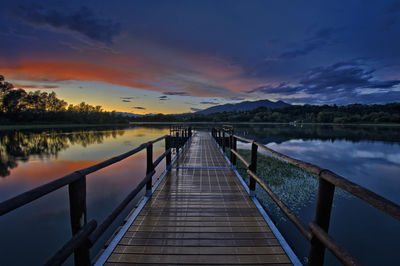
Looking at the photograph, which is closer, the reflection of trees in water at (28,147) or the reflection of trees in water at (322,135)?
the reflection of trees in water at (28,147)

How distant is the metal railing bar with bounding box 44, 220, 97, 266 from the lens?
1.28m

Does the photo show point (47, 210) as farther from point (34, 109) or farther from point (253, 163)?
point (34, 109)

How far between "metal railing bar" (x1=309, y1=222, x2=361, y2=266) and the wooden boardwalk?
3.19 feet

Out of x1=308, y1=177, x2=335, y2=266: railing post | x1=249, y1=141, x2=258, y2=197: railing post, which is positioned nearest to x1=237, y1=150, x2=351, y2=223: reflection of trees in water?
x1=249, y1=141, x2=258, y2=197: railing post

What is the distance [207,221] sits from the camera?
120 inches

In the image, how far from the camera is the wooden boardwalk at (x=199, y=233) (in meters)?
2.22

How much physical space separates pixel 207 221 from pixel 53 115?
88948mm

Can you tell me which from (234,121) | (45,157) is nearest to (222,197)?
(45,157)

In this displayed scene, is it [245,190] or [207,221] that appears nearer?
[207,221]

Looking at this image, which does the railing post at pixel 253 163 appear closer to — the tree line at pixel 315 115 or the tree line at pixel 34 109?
the tree line at pixel 34 109

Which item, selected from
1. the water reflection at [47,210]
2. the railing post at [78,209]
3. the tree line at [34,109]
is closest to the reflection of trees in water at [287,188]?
the water reflection at [47,210]

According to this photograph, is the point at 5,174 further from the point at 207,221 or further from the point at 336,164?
the point at 336,164

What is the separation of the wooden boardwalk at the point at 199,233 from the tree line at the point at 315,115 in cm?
10481

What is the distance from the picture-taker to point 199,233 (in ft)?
8.90
